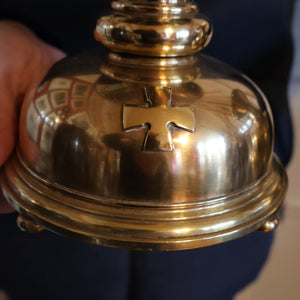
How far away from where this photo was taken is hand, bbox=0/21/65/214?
53cm

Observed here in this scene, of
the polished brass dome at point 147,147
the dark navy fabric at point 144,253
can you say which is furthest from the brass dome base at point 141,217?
the dark navy fabric at point 144,253

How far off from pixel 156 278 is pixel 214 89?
1.64 ft

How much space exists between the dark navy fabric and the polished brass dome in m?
0.38

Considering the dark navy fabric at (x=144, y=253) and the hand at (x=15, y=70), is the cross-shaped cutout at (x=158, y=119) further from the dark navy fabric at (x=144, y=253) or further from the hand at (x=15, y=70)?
the dark navy fabric at (x=144, y=253)

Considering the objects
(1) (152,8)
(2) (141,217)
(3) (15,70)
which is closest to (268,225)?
(2) (141,217)

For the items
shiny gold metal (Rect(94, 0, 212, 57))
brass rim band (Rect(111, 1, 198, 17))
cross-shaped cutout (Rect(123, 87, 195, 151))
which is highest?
brass rim band (Rect(111, 1, 198, 17))

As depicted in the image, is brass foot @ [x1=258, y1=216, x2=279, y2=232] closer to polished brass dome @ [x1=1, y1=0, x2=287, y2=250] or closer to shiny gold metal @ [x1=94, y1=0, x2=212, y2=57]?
polished brass dome @ [x1=1, y1=0, x2=287, y2=250]

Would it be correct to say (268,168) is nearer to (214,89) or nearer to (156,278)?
(214,89)

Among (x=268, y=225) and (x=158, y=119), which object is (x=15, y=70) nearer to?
(x=158, y=119)

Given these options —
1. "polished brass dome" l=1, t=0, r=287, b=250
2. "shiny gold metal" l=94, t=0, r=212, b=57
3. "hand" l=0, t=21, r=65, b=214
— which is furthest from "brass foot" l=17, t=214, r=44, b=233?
"shiny gold metal" l=94, t=0, r=212, b=57

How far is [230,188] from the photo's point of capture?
416 mm

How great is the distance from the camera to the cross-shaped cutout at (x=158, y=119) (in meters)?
0.38

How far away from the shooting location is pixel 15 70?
63cm

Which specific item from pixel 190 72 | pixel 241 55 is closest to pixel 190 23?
pixel 190 72
